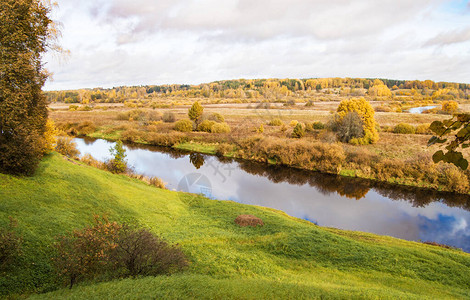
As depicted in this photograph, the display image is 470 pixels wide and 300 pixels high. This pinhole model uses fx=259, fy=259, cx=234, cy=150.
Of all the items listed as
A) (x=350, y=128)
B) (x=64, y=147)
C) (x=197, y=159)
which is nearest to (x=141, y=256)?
(x=64, y=147)

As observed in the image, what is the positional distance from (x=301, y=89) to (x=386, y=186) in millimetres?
140021

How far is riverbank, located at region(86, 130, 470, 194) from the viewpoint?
22234 millimetres

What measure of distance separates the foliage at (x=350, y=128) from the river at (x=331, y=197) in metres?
10.1

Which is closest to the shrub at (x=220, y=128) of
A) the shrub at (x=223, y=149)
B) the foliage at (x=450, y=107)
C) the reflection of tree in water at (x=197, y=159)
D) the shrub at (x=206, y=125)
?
the shrub at (x=206, y=125)

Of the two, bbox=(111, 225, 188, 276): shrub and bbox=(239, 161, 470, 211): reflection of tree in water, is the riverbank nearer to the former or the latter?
bbox=(239, 161, 470, 211): reflection of tree in water

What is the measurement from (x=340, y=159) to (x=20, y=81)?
85.0 ft

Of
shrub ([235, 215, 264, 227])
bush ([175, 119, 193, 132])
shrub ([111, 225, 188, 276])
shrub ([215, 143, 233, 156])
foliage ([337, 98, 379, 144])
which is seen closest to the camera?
shrub ([111, 225, 188, 276])

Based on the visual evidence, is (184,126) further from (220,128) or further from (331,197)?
(331,197)

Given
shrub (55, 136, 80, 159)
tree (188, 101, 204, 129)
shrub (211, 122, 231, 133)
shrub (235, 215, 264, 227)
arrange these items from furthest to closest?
tree (188, 101, 204, 129)
shrub (211, 122, 231, 133)
shrub (55, 136, 80, 159)
shrub (235, 215, 264, 227)

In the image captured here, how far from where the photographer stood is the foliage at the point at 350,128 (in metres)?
33.2

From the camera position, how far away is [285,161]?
29766 millimetres

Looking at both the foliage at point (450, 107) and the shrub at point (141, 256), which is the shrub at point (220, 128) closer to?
the shrub at point (141, 256)

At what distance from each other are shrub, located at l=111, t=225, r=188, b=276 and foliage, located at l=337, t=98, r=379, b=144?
31.6 m

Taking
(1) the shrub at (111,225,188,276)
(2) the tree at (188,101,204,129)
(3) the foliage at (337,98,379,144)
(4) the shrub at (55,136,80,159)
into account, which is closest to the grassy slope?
(1) the shrub at (111,225,188,276)
